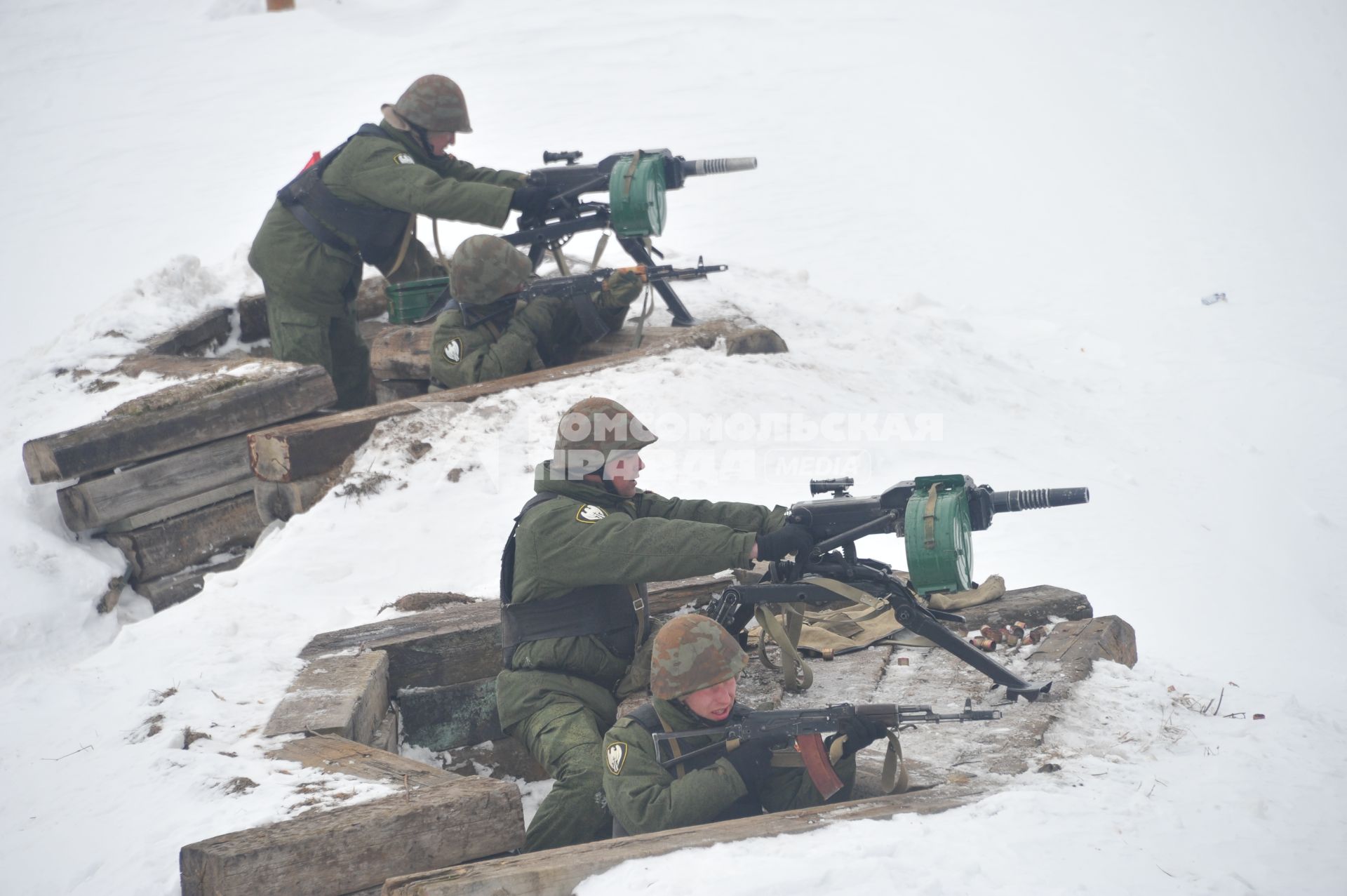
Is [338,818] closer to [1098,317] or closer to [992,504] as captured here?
[992,504]

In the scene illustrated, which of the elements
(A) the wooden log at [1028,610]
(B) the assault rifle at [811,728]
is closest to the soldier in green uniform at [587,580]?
(B) the assault rifle at [811,728]

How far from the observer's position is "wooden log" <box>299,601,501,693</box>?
5.22 meters

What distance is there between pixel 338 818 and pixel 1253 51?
1936 cm

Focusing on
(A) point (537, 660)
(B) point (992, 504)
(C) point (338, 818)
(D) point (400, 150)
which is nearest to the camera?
(C) point (338, 818)

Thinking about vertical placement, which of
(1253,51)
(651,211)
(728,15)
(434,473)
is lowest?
(434,473)

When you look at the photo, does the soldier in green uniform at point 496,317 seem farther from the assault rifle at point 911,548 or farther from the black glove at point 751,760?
the black glove at point 751,760

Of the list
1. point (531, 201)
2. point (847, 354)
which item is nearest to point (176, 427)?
point (531, 201)

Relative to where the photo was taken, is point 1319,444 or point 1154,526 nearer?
point 1154,526

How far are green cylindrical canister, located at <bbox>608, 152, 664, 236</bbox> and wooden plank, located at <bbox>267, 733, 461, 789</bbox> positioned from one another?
4.49m

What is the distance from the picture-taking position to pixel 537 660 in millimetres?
4594

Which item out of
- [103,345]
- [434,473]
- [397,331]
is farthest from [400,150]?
[103,345]

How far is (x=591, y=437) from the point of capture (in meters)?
4.62

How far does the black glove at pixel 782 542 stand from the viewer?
443 cm

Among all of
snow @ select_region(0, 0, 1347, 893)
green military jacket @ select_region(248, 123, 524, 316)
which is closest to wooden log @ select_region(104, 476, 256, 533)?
snow @ select_region(0, 0, 1347, 893)
